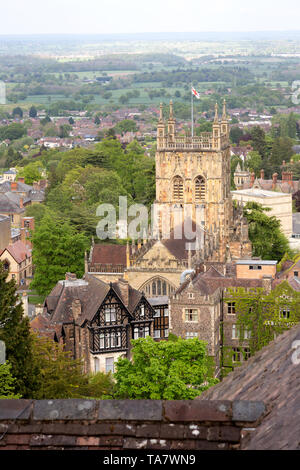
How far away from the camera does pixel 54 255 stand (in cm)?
6812

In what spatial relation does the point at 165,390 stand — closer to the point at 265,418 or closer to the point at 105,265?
the point at 265,418

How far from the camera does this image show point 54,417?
31.3ft

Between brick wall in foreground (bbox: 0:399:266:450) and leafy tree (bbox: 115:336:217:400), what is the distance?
69.7 ft

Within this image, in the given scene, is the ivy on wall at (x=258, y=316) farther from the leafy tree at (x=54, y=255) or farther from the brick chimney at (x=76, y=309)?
the leafy tree at (x=54, y=255)

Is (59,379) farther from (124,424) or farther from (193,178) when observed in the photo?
(193,178)

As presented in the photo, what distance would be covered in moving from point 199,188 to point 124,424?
185ft

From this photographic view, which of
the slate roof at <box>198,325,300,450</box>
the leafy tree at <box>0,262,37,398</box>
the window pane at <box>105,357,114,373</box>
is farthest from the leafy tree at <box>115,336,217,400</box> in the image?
the slate roof at <box>198,325,300,450</box>

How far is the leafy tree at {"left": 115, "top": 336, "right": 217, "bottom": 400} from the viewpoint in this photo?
31.6 metres

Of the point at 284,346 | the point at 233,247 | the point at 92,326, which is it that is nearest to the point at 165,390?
the point at 92,326

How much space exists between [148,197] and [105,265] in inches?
1417

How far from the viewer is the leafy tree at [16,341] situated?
29922 mm

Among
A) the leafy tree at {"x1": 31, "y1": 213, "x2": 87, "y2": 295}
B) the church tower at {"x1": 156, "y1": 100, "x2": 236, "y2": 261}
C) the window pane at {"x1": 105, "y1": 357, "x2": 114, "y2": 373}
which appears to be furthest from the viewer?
the leafy tree at {"x1": 31, "y1": 213, "x2": 87, "y2": 295}

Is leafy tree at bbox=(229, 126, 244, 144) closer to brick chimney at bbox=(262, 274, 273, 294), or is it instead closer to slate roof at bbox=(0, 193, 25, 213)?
slate roof at bbox=(0, 193, 25, 213)

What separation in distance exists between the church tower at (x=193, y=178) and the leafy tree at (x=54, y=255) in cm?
730
